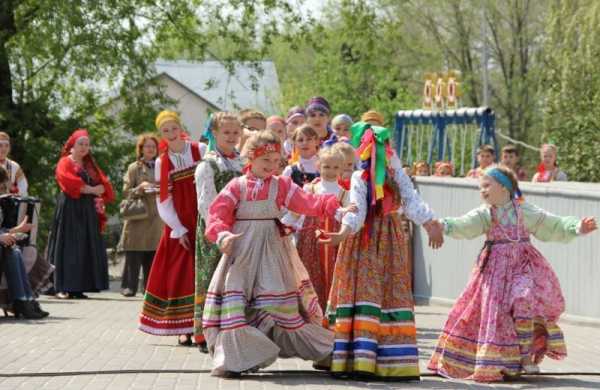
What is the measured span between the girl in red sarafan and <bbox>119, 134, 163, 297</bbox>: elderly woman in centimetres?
611

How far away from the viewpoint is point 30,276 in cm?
1527

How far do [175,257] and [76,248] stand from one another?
6792 millimetres

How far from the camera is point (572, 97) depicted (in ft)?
98.3

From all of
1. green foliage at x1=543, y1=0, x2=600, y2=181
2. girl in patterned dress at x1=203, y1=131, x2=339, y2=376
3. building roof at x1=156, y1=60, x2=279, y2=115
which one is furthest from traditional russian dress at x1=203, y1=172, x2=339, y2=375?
building roof at x1=156, y1=60, x2=279, y2=115

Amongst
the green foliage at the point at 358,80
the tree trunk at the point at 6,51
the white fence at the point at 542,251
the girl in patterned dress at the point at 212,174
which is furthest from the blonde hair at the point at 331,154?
the green foliage at the point at 358,80

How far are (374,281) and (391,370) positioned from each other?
56 cm

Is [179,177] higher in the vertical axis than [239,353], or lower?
higher

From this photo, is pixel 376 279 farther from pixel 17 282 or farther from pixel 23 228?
pixel 17 282

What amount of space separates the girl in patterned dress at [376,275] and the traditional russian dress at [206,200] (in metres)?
1.31

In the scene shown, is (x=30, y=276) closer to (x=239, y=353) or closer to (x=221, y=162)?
(x=221, y=162)

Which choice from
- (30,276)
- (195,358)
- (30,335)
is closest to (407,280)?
(195,358)

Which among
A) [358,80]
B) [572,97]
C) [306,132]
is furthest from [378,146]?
[358,80]

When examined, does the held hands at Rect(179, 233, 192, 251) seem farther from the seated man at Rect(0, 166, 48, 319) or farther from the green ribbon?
the seated man at Rect(0, 166, 48, 319)

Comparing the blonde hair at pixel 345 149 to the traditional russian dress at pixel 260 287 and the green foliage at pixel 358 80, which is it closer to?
the traditional russian dress at pixel 260 287
